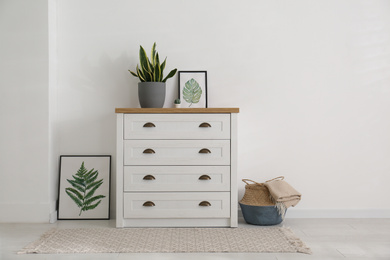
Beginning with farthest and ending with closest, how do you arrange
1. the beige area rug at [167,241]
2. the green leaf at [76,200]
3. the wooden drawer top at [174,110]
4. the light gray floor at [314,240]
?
the green leaf at [76,200] → the wooden drawer top at [174,110] → the beige area rug at [167,241] → the light gray floor at [314,240]

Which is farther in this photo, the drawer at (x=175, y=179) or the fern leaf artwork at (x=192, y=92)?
the fern leaf artwork at (x=192, y=92)

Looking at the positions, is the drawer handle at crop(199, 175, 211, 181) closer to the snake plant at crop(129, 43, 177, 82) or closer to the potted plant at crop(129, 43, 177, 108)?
the potted plant at crop(129, 43, 177, 108)

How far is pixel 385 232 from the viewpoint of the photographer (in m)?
3.14

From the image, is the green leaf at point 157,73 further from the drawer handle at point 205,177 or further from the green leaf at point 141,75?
the drawer handle at point 205,177

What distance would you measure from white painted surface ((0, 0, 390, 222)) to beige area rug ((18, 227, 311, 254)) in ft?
2.29

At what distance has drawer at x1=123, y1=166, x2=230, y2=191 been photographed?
323cm

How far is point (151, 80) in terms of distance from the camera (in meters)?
3.44

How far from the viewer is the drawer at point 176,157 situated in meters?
3.23

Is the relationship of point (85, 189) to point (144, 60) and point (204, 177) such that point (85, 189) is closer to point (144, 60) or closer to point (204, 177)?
point (204, 177)

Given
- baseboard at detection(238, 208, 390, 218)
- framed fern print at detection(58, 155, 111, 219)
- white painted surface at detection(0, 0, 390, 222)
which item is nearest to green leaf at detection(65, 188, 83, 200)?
framed fern print at detection(58, 155, 111, 219)

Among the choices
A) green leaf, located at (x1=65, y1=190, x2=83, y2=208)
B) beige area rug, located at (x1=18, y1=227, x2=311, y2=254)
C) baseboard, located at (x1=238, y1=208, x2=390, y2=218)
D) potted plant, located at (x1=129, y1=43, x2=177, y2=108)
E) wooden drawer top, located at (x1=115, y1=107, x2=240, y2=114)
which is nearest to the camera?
beige area rug, located at (x1=18, y1=227, x2=311, y2=254)

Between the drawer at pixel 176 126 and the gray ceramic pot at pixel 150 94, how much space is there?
0.18 meters

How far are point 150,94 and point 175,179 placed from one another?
0.67 metres

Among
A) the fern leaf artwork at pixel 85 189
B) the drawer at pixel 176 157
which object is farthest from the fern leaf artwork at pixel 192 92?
the fern leaf artwork at pixel 85 189
